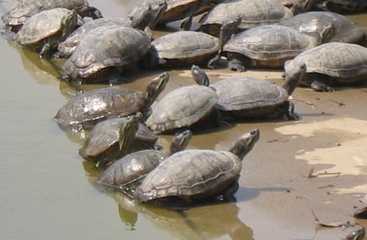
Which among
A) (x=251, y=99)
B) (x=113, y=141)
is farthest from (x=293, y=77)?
(x=113, y=141)

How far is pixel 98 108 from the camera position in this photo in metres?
A: 9.60

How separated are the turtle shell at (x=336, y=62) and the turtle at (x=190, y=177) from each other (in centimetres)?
312

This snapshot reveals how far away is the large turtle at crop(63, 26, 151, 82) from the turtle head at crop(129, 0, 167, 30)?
1111 mm

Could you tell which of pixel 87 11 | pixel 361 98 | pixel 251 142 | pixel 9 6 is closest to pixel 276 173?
pixel 251 142

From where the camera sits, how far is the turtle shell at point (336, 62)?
10.4m

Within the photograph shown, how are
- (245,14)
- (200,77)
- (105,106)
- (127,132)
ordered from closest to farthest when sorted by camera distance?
(127,132) < (105,106) < (200,77) < (245,14)

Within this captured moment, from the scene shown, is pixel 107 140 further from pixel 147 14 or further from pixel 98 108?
pixel 147 14

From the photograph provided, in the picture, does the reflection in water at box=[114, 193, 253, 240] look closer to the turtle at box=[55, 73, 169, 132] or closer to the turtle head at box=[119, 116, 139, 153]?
the turtle head at box=[119, 116, 139, 153]

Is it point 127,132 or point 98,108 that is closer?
point 127,132

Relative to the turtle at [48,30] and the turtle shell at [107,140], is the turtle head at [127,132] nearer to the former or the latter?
the turtle shell at [107,140]

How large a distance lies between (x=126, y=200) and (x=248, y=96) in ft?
7.34

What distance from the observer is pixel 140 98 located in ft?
31.8

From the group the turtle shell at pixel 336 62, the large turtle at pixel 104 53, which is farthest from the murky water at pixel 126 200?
the large turtle at pixel 104 53

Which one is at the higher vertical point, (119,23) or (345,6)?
(119,23)
